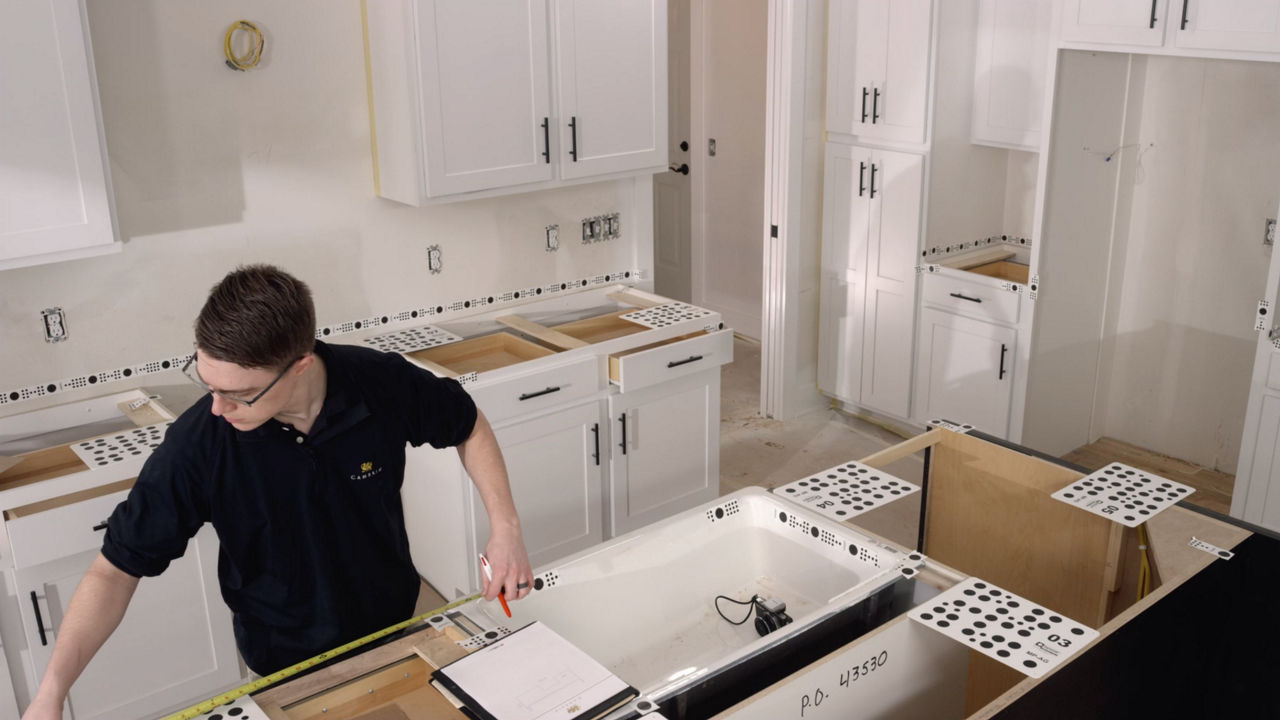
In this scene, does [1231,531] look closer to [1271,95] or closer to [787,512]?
[787,512]

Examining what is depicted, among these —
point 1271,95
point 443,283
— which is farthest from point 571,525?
point 1271,95

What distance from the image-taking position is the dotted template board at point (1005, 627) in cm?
195

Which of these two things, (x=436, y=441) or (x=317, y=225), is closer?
(x=436, y=441)

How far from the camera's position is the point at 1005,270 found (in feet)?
15.6

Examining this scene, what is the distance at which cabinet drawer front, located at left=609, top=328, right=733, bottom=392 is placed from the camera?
3721 mm

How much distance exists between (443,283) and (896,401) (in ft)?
7.10

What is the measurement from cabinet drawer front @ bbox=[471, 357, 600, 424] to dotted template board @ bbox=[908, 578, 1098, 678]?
1.69 metres

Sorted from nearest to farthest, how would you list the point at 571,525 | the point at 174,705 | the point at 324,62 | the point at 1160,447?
the point at 174,705 → the point at 324,62 → the point at 571,525 → the point at 1160,447

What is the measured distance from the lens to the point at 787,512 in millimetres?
2488

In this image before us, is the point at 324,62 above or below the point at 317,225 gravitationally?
above

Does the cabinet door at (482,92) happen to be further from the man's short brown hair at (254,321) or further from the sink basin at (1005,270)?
the sink basin at (1005,270)

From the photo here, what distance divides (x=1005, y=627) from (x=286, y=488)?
1359 millimetres

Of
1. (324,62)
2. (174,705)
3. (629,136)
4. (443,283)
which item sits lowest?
(174,705)

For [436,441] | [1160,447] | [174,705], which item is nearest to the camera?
[436,441]
